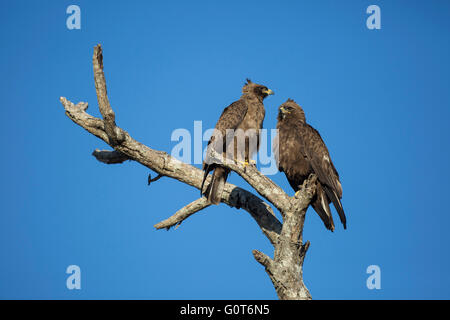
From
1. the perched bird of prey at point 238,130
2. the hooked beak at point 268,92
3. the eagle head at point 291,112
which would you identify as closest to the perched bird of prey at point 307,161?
the eagle head at point 291,112

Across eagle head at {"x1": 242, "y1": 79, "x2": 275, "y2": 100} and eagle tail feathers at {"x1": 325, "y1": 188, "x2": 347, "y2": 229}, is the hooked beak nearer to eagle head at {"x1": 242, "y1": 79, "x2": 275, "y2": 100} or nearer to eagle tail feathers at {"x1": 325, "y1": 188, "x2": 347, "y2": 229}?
eagle head at {"x1": 242, "y1": 79, "x2": 275, "y2": 100}

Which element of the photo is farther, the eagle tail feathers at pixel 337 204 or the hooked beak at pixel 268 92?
the hooked beak at pixel 268 92

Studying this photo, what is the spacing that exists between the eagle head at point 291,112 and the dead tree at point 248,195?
6.25 feet

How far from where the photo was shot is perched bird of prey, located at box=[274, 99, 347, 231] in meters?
8.48

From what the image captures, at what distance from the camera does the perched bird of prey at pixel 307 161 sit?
334 inches

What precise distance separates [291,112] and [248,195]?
2.10 meters

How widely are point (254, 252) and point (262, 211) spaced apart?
1983 mm

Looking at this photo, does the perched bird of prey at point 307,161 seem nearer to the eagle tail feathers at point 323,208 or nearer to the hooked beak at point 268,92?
the eagle tail feathers at point 323,208

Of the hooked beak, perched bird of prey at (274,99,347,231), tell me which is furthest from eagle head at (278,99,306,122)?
the hooked beak

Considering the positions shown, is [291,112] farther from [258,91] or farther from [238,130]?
[258,91]

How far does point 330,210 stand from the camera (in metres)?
8.55
